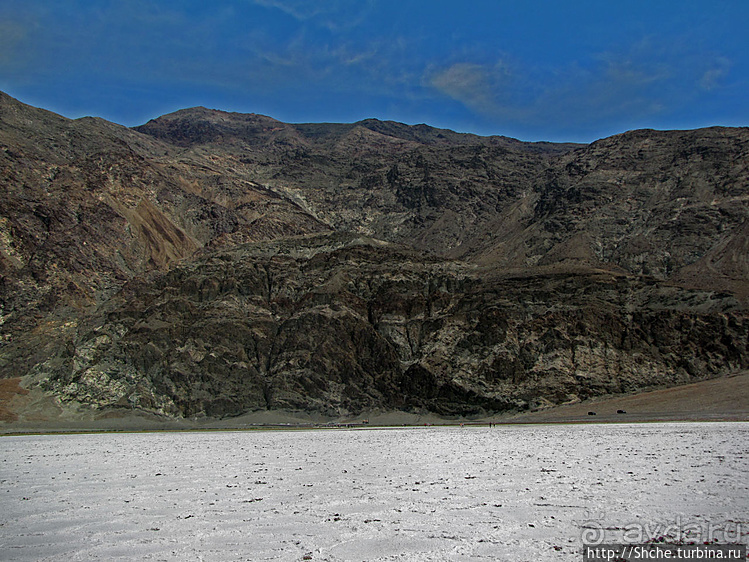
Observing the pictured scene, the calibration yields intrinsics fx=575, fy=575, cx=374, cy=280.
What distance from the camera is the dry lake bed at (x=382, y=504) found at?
514 inches

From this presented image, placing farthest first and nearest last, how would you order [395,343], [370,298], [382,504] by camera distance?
[370,298] < [395,343] < [382,504]

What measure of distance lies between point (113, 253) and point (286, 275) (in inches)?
1980

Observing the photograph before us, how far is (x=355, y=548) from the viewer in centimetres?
1295

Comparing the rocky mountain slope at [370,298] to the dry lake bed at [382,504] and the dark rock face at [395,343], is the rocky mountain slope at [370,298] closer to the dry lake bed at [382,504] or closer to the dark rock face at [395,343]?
the dark rock face at [395,343]

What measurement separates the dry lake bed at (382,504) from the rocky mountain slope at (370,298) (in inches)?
2044

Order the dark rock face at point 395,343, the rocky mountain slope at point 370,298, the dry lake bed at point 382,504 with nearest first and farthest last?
the dry lake bed at point 382,504
the dark rock face at point 395,343
the rocky mountain slope at point 370,298

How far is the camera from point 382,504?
17859 millimetres

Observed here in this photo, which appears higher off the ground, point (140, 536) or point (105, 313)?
point (105, 313)

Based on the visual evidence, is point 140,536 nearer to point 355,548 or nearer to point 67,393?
point 355,548

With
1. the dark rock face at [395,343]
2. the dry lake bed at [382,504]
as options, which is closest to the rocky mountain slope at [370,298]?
the dark rock face at [395,343]

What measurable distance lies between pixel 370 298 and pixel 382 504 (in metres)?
82.8

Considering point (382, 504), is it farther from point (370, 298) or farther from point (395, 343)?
point (370, 298)

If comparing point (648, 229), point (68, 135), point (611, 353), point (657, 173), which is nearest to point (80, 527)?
point (611, 353)

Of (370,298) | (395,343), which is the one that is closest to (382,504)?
(395,343)
